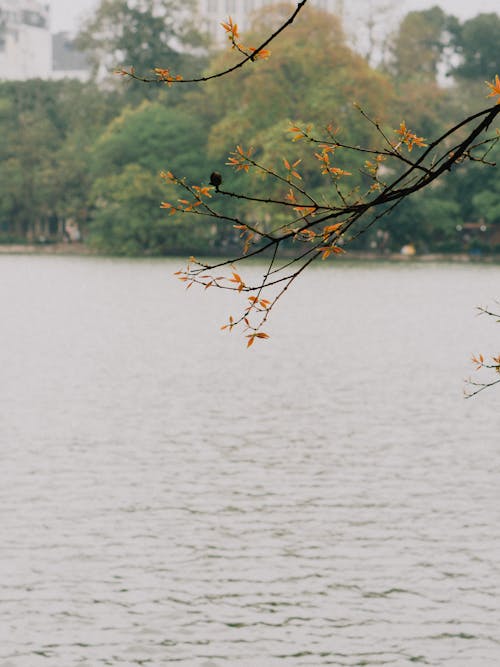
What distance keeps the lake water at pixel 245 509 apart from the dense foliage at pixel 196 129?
5626 centimetres

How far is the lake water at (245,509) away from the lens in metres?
10.6

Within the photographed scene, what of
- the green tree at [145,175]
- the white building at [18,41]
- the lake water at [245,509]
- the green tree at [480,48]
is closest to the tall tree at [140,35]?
the green tree at [145,175]

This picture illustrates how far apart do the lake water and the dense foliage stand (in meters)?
56.3

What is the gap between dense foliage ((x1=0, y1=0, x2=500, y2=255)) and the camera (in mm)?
89000

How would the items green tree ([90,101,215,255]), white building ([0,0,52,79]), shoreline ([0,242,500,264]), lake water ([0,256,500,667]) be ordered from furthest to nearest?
white building ([0,0,52,79])
shoreline ([0,242,500,264])
green tree ([90,101,215,255])
lake water ([0,256,500,667])

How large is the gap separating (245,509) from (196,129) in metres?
81.9

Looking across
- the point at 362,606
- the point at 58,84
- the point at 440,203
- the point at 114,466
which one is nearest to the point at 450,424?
the point at 114,466

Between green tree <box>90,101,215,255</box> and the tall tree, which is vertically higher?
the tall tree

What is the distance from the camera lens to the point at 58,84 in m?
111

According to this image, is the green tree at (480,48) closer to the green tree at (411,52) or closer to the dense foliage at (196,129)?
the green tree at (411,52)

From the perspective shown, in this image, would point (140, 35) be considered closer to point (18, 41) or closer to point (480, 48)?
point (480, 48)

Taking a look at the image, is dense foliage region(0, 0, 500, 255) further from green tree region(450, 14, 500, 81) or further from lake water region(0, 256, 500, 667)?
lake water region(0, 256, 500, 667)

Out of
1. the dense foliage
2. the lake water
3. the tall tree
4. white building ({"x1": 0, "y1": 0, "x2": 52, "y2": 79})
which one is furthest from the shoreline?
white building ({"x1": 0, "y1": 0, "x2": 52, "y2": 79})

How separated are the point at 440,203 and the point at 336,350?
59.3 meters
